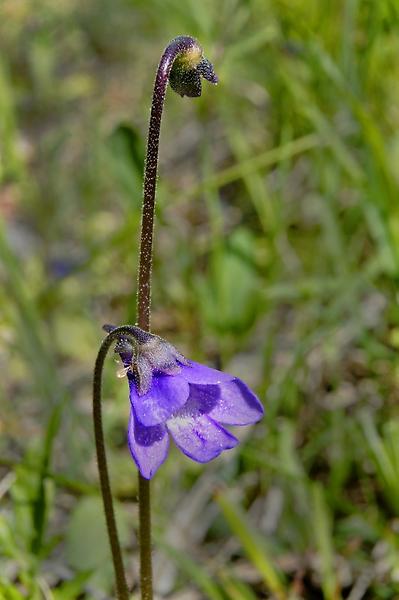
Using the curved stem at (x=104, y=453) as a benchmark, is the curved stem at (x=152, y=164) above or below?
above

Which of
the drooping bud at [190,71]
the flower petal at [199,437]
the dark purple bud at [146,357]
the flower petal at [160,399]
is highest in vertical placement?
the drooping bud at [190,71]

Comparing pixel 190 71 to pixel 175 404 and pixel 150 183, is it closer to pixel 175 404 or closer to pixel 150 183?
pixel 150 183

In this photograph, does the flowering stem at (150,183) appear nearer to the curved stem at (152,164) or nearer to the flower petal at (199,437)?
the curved stem at (152,164)

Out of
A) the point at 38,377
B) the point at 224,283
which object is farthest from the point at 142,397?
the point at 224,283

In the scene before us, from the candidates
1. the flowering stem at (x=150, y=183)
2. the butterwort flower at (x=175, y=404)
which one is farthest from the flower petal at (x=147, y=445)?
the flowering stem at (x=150, y=183)

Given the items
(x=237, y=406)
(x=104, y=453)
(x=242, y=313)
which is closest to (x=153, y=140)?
(x=237, y=406)

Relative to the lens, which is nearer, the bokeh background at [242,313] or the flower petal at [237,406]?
the flower petal at [237,406]
